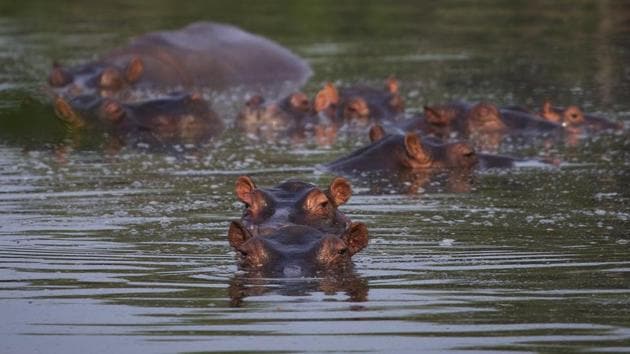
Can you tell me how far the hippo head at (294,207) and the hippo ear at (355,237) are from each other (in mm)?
152

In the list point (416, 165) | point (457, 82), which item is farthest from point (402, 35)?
point (416, 165)

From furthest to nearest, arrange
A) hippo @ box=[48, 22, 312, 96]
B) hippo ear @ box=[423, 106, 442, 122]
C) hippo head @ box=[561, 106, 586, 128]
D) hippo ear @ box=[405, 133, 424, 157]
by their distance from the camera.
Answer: hippo @ box=[48, 22, 312, 96] < hippo head @ box=[561, 106, 586, 128] < hippo ear @ box=[423, 106, 442, 122] < hippo ear @ box=[405, 133, 424, 157]

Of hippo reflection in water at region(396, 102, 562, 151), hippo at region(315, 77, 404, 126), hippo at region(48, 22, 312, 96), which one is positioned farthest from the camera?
hippo at region(48, 22, 312, 96)

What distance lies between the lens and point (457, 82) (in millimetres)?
16891

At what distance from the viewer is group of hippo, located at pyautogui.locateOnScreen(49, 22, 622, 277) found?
7.93 meters

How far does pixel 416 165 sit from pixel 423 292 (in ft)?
14.4

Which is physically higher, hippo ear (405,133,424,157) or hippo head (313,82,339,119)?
hippo ear (405,133,424,157)

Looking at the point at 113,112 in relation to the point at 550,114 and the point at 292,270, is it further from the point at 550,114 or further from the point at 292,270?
the point at 292,270

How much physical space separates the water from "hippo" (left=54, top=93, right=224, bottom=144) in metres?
0.29

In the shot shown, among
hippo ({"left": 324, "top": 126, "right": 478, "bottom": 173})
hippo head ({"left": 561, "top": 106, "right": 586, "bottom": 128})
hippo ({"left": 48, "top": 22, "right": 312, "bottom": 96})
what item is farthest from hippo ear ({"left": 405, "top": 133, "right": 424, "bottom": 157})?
hippo ({"left": 48, "top": 22, "right": 312, "bottom": 96})

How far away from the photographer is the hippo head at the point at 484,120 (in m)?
13.7

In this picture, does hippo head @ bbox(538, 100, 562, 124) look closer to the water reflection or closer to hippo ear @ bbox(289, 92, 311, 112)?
hippo ear @ bbox(289, 92, 311, 112)

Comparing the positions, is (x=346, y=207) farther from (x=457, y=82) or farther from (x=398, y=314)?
(x=457, y=82)

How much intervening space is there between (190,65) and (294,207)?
10.5 metres
